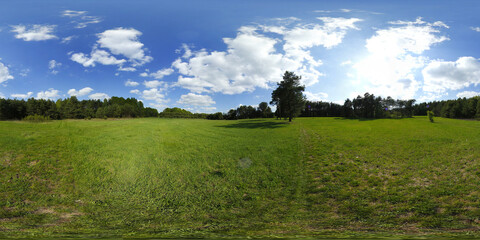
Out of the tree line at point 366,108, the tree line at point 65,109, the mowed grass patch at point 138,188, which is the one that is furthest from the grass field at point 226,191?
the tree line at point 366,108

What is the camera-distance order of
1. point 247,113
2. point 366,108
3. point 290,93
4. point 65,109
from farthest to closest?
point 247,113 < point 366,108 < point 65,109 < point 290,93

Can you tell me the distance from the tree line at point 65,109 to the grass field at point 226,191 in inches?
1803

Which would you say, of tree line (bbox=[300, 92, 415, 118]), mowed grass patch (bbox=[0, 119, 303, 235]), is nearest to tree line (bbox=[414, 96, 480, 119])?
tree line (bbox=[300, 92, 415, 118])

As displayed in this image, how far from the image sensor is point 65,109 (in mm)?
61250

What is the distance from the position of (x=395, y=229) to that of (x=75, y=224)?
10773 mm

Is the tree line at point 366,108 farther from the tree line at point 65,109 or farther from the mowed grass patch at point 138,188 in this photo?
the mowed grass patch at point 138,188

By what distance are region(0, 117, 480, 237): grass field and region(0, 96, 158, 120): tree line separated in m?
45.8

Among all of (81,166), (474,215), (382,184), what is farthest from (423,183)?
(81,166)

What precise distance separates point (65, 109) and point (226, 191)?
2759 inches

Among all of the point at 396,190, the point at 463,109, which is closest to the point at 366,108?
the point at 463,109

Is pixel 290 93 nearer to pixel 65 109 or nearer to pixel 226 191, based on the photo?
pixel 226 191

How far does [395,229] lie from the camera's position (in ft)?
22.6

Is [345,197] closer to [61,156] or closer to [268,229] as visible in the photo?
[268,229]

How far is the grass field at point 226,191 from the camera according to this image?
7387mm
